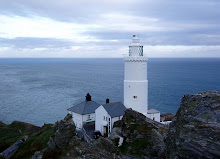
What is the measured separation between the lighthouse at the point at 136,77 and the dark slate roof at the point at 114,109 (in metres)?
2.16

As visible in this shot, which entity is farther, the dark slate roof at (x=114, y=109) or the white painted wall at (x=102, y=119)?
the dark slate roof at (x=114, y=109)

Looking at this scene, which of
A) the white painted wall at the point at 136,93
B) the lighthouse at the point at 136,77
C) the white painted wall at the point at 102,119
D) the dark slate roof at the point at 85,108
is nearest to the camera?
the white painted wall at the point at 102,119

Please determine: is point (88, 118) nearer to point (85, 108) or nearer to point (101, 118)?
point (85, 108)

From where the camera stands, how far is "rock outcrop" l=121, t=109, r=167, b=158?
64.5 feet

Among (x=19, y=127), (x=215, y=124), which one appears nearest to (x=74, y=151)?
(x=215, y=124)

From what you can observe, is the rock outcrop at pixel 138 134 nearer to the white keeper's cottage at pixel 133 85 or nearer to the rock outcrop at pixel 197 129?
the white keeper's cottage at pixel 133 85

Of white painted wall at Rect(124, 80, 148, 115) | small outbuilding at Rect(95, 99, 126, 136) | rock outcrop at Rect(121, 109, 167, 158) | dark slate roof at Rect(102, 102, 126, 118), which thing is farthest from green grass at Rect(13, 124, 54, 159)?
white painted wall at Rect(124, 80, 148, 115)

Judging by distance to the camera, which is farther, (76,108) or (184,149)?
(76,108)

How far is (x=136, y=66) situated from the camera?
2861 centimetres

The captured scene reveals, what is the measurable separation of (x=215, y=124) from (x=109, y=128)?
2012 centimetres

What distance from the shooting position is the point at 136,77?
94.3 feet

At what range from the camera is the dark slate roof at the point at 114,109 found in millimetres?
26278

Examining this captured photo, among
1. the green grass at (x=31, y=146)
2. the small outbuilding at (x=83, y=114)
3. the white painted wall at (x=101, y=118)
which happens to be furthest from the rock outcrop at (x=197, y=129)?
the small outbuilding at (x=83, y=114)

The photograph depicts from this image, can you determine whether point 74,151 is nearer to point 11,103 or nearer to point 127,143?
point 127,143
